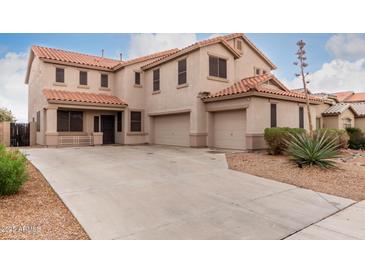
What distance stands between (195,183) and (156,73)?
12.8 m

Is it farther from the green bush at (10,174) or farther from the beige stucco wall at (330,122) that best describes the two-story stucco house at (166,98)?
the green bush at (10,174)

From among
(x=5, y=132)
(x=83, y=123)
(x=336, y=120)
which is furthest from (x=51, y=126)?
(x=336, y=120)

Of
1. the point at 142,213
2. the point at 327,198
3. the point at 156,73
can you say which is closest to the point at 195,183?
the point at 142,213

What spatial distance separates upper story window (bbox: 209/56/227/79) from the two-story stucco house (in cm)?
6

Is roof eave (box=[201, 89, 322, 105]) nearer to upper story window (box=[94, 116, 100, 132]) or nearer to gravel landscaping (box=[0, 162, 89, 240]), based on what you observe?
upper story window (box=[94, 116, 100, 132])

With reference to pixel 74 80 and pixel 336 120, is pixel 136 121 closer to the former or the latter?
pixel 74 80

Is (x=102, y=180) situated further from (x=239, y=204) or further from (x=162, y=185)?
(x=239, y=204)

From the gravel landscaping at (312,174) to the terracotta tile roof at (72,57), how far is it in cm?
1330

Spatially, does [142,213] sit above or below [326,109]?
below

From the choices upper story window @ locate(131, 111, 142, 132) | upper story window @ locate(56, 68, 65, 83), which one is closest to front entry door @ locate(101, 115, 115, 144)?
upper story window @ locate(131, 111, 142, 132)

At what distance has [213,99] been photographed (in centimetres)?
1473

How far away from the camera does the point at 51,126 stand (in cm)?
1628

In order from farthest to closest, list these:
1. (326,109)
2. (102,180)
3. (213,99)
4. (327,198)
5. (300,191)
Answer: (326,109) < (213,99) < (102,180) < (300,191) < (327,198)

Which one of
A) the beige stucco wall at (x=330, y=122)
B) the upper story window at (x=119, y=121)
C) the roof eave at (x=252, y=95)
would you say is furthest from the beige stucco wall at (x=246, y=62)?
the upper story window at (x=119, y=121)
